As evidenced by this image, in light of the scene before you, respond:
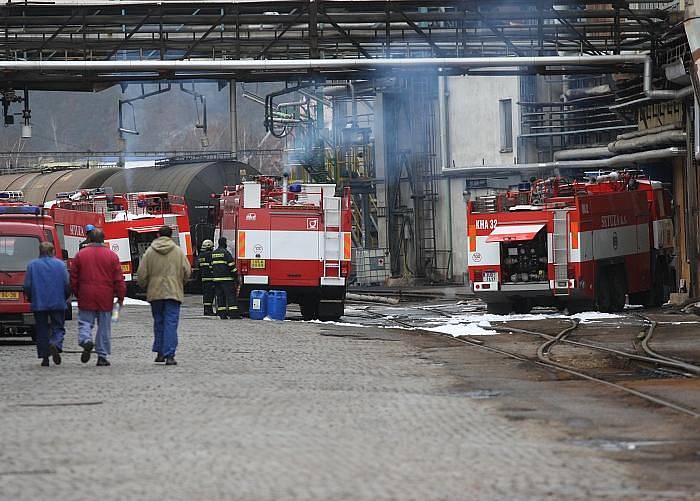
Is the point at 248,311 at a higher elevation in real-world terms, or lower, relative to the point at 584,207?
lower

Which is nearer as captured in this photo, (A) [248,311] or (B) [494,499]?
(B) [494,499]

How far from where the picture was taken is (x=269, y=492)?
28.2 feet

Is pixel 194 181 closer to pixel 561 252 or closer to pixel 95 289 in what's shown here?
pixel 561 252

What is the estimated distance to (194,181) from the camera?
4500 centimetres

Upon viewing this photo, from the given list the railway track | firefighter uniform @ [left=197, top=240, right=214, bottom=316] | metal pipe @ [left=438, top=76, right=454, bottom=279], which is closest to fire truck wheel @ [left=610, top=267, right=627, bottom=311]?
the railway track

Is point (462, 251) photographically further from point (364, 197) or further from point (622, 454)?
point (622, 454)

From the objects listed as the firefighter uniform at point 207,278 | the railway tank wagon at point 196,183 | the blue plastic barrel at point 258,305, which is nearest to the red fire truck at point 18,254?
the blue plastic barrel at point 258,305

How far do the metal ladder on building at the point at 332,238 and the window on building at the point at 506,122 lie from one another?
791 inches

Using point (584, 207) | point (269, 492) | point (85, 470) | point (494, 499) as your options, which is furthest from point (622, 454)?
point (584, 207)

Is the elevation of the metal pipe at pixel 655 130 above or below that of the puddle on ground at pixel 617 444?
above

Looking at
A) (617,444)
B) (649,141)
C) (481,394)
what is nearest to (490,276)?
(649,141)

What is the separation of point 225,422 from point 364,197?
1809 inches

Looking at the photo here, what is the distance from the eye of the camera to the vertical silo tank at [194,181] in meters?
44.9

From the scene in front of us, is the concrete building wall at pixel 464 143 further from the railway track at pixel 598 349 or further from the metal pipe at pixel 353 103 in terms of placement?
the railway track at pixel 598 349
